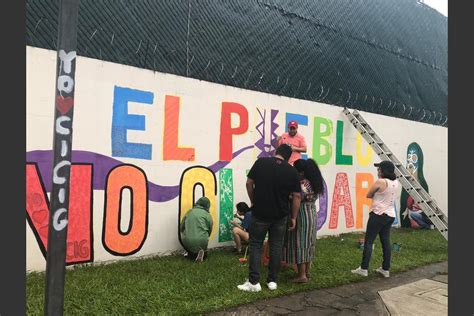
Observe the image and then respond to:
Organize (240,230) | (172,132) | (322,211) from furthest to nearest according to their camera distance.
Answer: (322,211)
(240,230)
(172,132)

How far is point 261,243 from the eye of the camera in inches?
185

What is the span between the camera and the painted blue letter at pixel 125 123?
5766 millimetres

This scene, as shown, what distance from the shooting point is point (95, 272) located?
5.14 m

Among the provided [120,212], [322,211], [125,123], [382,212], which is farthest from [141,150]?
[322,211]

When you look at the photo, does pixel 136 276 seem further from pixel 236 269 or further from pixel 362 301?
pixel 362 301

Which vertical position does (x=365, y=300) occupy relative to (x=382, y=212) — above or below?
below

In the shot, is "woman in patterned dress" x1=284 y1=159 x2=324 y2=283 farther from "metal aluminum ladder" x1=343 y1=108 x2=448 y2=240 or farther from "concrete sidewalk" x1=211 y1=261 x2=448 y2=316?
"metal aluminum ladder" x1=343 y1=108 x2=448 y2=240

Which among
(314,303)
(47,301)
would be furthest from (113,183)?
(47,301)

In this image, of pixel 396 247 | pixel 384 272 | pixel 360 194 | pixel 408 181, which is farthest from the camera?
pixel 360 194

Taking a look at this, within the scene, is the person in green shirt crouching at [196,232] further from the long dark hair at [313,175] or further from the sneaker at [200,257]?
the long dark hair at [313,175]

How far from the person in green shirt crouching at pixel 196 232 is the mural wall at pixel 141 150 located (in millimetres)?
419

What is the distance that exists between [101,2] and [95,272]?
3729mm

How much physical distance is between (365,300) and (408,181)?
13.8 ft

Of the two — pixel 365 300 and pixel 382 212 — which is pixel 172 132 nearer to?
pixel 382 212
